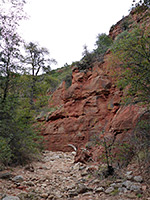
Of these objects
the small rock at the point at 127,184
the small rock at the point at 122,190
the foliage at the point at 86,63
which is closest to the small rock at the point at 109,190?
the small rock at the point at 122,190

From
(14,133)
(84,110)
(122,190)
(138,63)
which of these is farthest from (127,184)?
(84,110)

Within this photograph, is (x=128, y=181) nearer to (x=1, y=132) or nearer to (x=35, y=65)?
(x=1, y=132)

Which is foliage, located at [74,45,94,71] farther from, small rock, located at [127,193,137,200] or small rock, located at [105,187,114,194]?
small rock, located at [127,193,137,200]

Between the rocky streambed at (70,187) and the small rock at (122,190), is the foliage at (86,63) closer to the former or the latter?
the rocky streambed at (70,187)

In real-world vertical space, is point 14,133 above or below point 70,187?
above

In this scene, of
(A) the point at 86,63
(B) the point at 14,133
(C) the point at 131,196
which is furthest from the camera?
(A) the point at 86,63

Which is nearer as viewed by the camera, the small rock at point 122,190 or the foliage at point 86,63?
the small rock at point 122,190

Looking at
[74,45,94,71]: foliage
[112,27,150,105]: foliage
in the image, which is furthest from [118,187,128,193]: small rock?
[74,45,94,71]: foliage

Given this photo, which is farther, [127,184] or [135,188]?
[127,184]

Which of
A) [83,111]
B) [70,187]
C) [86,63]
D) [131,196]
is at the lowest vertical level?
[70,187]

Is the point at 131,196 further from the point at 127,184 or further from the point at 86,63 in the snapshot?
the point at 86,63

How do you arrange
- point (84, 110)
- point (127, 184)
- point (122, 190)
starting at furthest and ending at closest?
point (84, 110)
point (127, 184)
point (122, 190)

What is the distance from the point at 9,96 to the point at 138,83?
13.7 feet

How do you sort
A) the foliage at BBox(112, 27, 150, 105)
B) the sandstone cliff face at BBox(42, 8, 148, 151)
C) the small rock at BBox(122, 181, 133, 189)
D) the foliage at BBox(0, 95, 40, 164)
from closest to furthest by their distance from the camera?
1. the small rock at BBox(122, 181, 133, 189)
2. the foliage at BBox(112, 27, 150, 105)
3. the foliage at BBox(0, 95, 40, 164)
4. the sandstone cliff face at BBox(42, 8, 148, 151)
